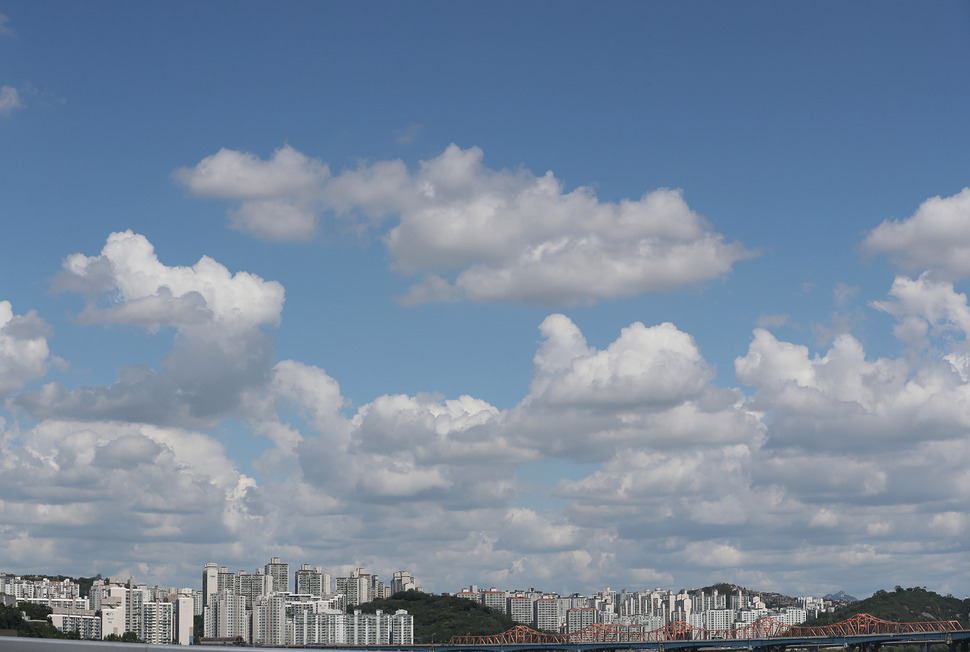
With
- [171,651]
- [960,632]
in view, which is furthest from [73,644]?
[960,632]

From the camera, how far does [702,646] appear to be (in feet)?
575

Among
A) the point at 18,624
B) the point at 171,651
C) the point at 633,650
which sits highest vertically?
the point at 171,651

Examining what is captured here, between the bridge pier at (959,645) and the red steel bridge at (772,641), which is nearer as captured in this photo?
the red steel bridge at (772,641)

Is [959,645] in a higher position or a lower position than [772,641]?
lower

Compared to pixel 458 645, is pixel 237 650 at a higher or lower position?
higher

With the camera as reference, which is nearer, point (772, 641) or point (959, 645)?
point (959, 645)

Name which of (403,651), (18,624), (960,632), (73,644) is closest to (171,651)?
(73,644)

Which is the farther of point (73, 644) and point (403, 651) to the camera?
point (403, 651)

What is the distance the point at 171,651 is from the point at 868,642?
16795 centimetres

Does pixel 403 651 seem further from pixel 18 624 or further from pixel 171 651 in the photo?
pixel 171 651

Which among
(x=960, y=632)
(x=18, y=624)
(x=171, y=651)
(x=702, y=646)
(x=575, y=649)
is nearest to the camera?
(x=171, y=651)

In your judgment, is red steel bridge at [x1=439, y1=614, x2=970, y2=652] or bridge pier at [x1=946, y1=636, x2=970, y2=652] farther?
bridge pier at [x1=946, y1=636, x2=970, y2=652]

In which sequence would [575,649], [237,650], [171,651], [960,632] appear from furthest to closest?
[575,649], [960,632], [171,651], [237,650]

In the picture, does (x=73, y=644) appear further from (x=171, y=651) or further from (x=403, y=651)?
(x=403, y=651)
